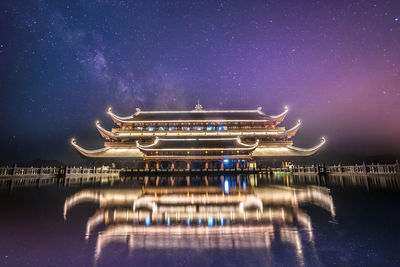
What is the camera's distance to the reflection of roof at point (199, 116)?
3778 centimetres

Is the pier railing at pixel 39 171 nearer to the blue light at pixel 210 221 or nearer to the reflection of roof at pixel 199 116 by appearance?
the reflection of roof at pixel 199 116

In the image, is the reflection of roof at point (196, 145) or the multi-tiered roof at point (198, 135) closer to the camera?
the reflection of roof at point (196, 145)

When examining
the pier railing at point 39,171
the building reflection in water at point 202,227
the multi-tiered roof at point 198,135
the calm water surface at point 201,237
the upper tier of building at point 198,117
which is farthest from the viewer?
the upper tier of building at point 198,117

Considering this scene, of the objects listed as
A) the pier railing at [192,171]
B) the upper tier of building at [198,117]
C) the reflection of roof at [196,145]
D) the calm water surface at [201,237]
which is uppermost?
the upper tier of building at [198,117]

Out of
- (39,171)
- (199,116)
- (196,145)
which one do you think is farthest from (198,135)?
(39,171)

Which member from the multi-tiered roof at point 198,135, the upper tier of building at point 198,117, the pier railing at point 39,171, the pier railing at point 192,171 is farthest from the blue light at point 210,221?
the upper tier of building at point 198,117

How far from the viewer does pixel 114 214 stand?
493 centimetres

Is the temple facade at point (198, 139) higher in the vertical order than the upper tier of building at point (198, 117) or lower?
lower

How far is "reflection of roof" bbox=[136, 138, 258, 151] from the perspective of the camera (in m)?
29.5

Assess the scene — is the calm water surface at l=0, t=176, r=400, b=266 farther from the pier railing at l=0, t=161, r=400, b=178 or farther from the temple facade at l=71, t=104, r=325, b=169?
the temple facade at l=71, t=104, r=325, b=169

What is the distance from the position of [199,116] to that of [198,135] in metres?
5.13

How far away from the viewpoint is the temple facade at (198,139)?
30.1 metres

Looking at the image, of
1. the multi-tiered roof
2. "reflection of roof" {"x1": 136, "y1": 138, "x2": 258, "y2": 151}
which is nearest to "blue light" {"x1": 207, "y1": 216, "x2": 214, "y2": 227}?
"reflection of roof" {"x1": 136, "y1": 138, "x2": 258, "y2": 151}

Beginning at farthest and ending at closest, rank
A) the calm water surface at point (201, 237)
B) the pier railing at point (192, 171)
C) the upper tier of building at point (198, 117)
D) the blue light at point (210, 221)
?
the upper tier of building at point (198, 117)
the pier railing at point (192, 171)
the blue light at point (210, 221)
the calm water surface at point (201, 237)
